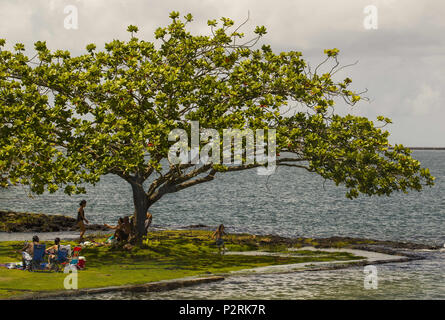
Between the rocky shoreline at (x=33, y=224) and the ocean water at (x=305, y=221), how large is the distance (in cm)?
1189

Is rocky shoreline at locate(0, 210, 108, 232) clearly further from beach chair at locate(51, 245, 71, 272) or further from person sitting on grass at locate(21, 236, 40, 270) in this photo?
beach chair at locate(51, 245, 71, 272)

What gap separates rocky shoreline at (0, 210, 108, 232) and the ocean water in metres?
11.9

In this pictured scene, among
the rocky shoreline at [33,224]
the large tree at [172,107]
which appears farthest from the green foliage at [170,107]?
the rocky shoreline at [33,224]

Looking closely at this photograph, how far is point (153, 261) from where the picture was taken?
97.7 ft

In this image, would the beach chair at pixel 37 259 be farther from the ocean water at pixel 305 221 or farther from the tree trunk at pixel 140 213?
the tree trunk at pixel 140 213

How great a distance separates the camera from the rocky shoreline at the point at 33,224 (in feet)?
145

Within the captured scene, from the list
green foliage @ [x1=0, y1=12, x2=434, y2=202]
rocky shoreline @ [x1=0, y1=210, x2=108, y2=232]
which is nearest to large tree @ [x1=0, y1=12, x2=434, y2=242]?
green foliage @ [x1=0, y1=12, x2=434, y2=202]

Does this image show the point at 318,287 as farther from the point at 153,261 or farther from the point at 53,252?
the point at 53,252

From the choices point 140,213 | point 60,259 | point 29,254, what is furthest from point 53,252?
point 140,213

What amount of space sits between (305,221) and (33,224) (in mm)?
31786

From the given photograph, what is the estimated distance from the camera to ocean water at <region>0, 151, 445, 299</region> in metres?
24.5

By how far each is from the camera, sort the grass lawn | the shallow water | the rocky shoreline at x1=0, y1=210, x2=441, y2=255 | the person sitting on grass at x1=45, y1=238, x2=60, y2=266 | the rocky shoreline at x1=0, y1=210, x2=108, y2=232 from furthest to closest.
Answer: the rocky shoreline at x1=0, y1=210, x2=108, y2=232 < the rocky shoreline at x1=0, y1=210, x2=441, y2=255 < the person sitting on grass at x1=45, y1=238, x2=60, y2=266 < the grass lawn < the shallow water

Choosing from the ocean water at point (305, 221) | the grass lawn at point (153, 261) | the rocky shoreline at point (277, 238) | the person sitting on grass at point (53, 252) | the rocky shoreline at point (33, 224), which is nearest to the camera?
the grass lawn at point (153, 261)

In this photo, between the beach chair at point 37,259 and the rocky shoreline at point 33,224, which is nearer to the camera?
the beach chair at point 37,259
